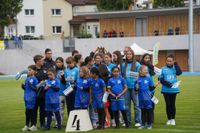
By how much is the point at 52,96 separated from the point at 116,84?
168 cm

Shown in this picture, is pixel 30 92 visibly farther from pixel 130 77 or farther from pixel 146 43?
pixel 146 43

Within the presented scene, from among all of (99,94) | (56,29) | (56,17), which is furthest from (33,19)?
(99,94)

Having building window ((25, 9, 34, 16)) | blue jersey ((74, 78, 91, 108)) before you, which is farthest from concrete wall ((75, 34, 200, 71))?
blue jersey ((74, 78, 91, 108))

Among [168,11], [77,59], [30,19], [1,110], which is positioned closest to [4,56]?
Answer: [168,11]

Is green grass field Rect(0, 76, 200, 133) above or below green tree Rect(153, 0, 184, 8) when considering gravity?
below

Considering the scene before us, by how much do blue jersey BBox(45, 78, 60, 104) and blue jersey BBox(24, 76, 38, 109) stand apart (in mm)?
383

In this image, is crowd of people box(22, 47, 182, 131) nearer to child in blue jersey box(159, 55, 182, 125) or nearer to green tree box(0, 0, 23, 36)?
child in blue jersey box(159, 55, 182, 125)

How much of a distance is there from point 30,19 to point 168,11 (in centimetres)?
2944

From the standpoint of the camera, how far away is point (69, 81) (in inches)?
573

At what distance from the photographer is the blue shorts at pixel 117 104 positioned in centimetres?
1403

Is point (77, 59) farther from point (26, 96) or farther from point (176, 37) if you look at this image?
point (176, 37)

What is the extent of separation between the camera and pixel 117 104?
14078mm

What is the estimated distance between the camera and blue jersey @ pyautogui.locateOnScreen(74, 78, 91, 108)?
14023mm

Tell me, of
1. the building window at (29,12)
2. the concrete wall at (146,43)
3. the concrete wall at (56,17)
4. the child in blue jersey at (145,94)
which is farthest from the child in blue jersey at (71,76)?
the building window at (29,12)
